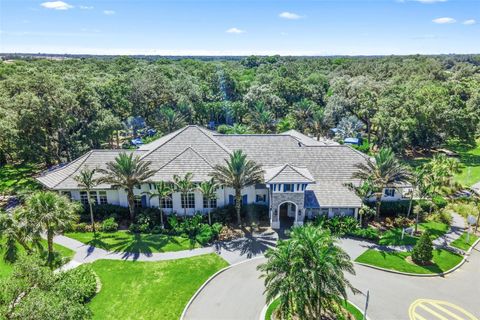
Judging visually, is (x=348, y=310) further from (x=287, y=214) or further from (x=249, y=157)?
(x=249, y=157)

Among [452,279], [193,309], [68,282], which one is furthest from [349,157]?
[68,282]

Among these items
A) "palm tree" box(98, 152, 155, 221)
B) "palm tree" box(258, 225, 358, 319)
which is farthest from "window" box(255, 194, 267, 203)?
"palm tree" box(258, 225, 358, 319)

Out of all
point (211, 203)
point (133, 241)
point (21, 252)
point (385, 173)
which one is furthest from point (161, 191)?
point (385, 173)

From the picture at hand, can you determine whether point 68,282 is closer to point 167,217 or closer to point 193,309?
point 193,309

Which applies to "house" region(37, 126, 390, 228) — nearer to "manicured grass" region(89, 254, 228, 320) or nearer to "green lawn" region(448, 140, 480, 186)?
"manicured grass" region(89, 254, 228, 320)

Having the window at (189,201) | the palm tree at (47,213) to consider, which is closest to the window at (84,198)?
the window at (189,201)

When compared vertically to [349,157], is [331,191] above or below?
below
